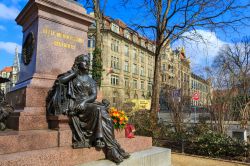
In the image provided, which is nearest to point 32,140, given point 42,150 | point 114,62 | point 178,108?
point 42,150

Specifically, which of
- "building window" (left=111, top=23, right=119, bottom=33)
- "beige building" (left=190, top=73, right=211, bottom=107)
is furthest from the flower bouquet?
"building window" (left=111, top=23, right=119, bottom=33)

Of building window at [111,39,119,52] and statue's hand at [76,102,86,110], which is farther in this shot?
building window at [111,39,119,52]

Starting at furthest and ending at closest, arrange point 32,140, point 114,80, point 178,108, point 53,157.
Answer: point 114,80 < point 178,108 < point 32,140 < point 53,157

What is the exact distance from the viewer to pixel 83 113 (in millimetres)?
5406

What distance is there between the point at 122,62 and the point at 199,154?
158 feet

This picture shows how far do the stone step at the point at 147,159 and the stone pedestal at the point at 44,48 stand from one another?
1591mm

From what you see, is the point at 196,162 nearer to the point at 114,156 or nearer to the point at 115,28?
the point at 114,156

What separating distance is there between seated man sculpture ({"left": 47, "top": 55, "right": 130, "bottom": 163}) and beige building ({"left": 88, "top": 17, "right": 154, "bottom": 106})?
40678 millimetres

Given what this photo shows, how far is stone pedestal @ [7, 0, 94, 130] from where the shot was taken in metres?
5.82

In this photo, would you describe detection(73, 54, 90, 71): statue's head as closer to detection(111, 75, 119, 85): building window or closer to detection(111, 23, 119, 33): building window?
detection(111, 75, 119, 85): building window

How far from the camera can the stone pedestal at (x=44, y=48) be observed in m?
5.82

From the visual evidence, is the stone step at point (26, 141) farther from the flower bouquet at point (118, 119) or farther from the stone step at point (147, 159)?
the flower bouquet at point (118, 119)

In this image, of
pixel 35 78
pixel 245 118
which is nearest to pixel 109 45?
pixel 245 118

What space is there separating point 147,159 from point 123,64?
172 ft
